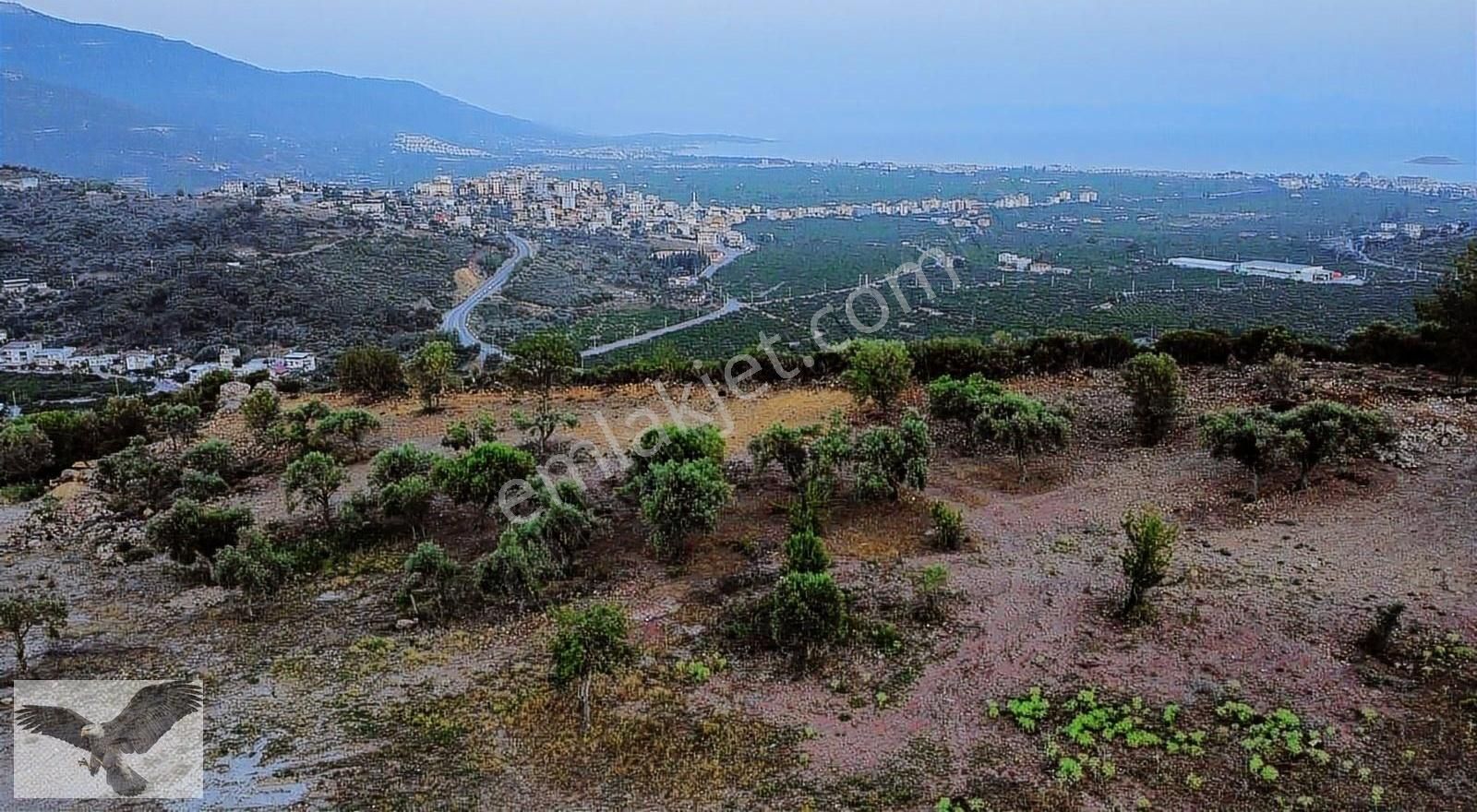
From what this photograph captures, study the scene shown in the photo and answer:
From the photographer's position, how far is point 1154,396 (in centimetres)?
1571

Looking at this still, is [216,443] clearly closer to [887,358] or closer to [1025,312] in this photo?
[887,358]

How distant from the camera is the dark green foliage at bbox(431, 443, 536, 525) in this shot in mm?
13469

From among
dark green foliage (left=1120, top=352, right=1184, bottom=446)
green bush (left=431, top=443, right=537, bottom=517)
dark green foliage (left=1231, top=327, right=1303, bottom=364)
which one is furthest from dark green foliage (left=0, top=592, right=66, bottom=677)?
dark green foliage (left=1231, top=327, right=1303, bottom=364)

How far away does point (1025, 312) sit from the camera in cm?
4250

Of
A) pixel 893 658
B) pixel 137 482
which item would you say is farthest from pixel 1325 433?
pixel 137 482

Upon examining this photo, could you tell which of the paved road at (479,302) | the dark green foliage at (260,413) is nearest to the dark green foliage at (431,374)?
the dark green foliage at (260,413)

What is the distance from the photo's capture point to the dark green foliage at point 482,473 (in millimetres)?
13469

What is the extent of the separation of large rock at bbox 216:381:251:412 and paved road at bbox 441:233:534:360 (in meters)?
12.8

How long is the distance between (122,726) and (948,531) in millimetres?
10036

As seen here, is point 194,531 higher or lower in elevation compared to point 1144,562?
lower

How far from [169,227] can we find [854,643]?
57.5m

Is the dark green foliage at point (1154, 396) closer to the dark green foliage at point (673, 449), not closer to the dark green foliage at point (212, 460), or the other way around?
the dark green foliage at point (673, 449)

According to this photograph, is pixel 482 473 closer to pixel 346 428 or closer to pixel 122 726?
pixel 346 428

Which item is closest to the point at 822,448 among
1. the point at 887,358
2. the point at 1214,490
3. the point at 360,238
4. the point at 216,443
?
the point at 887,358
